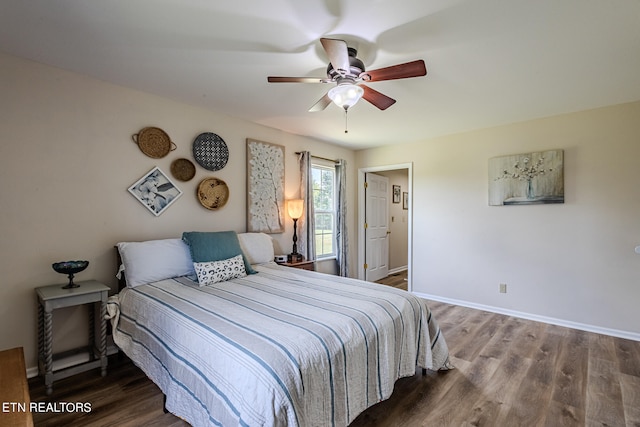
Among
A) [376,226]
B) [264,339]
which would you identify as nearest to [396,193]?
[376,226]

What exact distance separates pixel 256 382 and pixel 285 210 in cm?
290

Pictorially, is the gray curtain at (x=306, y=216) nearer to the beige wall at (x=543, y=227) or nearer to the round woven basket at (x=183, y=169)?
the round woven basket at (x=183, y=169)

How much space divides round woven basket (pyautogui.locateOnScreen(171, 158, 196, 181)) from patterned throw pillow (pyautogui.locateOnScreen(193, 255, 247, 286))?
1.00 m

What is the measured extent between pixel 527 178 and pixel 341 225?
2.54 m

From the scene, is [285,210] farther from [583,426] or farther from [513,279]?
[583,426]

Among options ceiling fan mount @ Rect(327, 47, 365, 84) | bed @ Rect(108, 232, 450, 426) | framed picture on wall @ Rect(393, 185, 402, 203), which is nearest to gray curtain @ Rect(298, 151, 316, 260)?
bed @ Rect(108, 232, 450, 426)

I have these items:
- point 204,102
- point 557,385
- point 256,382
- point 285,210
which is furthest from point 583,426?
point 204,102

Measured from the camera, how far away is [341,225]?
15.5 ft

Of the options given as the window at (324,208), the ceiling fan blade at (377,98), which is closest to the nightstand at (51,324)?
the ceiling fan blade at (377,98)

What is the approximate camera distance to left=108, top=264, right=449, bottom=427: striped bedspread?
49.2 inches

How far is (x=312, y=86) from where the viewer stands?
260 cm

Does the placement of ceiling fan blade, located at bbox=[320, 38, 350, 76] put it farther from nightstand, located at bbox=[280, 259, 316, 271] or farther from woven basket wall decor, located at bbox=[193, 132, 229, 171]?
nightstand, located at bbox=[280, 259, 316, 271]

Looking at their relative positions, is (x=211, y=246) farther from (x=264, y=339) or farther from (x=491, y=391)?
(x=491, y=391)

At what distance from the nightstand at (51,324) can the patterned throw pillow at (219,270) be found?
2.19 feet
